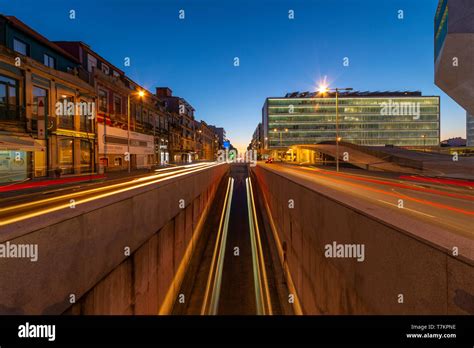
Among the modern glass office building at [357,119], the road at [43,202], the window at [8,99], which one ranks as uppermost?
the modern glass office building at [357,119]

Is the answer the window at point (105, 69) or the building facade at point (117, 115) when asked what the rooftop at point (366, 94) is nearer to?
the building facade at point (117, 115)

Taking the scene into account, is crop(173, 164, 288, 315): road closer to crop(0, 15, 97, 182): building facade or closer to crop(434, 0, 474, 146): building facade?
crop(0, 15, 97, 182): building facade

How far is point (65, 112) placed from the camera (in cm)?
2331

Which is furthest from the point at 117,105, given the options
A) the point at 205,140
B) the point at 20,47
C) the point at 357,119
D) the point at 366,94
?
the point at 366,94

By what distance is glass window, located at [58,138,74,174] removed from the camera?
22500 mm

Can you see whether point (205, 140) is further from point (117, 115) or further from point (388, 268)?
point (388, 268)

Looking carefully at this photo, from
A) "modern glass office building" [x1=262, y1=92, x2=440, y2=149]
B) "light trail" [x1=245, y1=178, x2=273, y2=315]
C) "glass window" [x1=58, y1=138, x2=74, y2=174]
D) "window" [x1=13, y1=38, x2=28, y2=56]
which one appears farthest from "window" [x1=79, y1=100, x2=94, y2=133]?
"modern glass office building" [x1=262, y1=92, x2=440, y2=149]

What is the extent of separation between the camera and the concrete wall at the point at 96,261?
3812 mm

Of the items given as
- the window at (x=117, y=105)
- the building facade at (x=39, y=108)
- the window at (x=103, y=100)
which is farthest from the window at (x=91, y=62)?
the window at (x=117, y=105)

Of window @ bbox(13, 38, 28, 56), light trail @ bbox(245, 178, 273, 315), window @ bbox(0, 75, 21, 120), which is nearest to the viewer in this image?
light trail @ bbox(245, 178, 273, 315)

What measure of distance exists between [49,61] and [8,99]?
23.6ft

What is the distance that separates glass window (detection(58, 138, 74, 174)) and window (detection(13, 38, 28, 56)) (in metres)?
7.89

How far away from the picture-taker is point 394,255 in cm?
385
